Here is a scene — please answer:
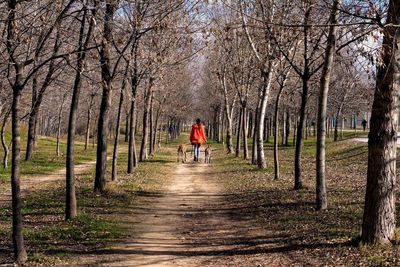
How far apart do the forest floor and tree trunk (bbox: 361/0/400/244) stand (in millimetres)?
335

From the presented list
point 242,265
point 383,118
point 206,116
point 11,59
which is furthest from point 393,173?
point 206,116

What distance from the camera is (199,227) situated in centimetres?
1083

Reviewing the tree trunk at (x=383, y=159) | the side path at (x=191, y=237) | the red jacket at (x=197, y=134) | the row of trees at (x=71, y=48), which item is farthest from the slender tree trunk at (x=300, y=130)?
the red jacket at (x=197, y=134)

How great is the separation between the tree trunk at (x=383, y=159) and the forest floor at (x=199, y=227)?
335 millimetres

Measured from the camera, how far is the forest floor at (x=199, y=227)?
26.7 ft

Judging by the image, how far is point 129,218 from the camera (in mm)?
11945

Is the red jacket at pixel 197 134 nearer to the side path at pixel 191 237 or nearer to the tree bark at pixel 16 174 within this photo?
the side path at pixel 191 237

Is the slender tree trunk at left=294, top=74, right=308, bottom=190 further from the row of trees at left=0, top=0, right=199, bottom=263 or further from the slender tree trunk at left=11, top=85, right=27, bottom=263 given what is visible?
the slender tree trunk at left=11, top=85, right=27, bottom=263

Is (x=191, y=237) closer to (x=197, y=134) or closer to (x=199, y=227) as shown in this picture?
(x=199, y=227)

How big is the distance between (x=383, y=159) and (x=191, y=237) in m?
3.96

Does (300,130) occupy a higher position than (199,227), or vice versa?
(300,130)

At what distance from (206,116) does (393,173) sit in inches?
2747

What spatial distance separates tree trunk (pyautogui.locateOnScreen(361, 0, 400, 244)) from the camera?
7.79 metres

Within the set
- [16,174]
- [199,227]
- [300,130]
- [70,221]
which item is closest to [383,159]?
[199,227]
